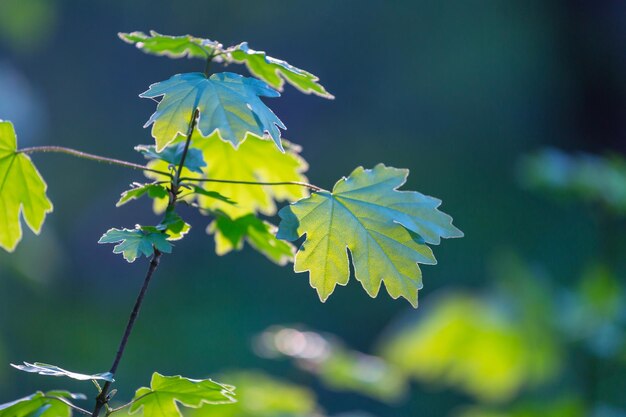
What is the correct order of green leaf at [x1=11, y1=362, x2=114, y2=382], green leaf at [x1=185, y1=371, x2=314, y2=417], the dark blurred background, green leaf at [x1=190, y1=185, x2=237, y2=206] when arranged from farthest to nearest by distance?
the dark blurred background, green leaf at [x1=185, y1=371, x2=314, y2=417], green leaf at [x1=190, y1=185, x2=237, y2=206], green leaf at [x1=11, y1=362, x2=114, y2=382]

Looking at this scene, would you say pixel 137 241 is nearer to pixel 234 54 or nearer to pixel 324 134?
pixel 234 54

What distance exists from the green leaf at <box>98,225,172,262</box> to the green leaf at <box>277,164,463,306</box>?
0.11m

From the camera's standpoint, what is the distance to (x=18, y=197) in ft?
2.89

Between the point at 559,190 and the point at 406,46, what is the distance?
5287 millimetres

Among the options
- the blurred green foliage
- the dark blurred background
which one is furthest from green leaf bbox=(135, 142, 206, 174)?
the dark blurred background

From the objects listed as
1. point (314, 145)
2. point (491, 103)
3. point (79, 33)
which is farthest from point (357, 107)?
point (79, 33)

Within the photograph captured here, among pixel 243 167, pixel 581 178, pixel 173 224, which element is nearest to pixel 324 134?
pixel 581 178

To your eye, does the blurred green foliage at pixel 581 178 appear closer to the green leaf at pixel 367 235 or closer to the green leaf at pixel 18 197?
the green leaf at pixel 367 235

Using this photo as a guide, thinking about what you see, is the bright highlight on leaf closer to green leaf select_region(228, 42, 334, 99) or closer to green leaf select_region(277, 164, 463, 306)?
green leaf select_region(228, 42, 334, 99)

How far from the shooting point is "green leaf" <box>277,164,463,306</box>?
2.49ft

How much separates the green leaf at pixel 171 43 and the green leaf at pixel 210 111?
87 mm

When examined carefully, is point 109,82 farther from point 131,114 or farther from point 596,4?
point 596,4

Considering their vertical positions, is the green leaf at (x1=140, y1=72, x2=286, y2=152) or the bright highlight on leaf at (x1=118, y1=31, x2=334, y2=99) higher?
the bright highlight on leaf at (x1=118, y1=31, x2=334, y2=99)

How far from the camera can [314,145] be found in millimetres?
6871
